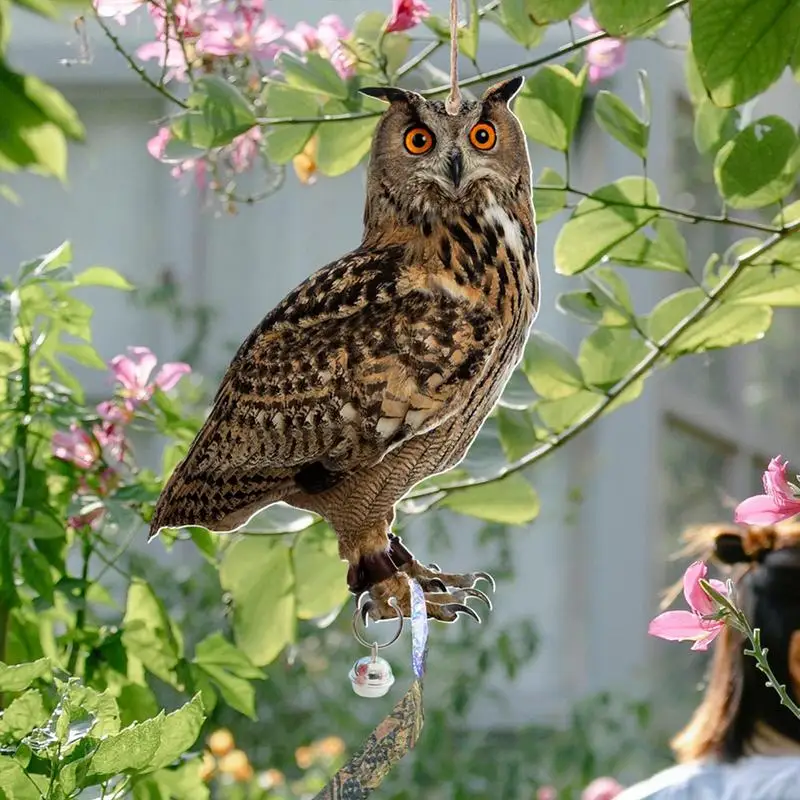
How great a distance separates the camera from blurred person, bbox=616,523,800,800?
4.71 feet

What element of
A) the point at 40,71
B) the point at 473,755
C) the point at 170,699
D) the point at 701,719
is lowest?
the point at 473,755

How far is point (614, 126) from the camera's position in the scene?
880mm

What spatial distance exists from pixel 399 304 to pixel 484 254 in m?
0.05

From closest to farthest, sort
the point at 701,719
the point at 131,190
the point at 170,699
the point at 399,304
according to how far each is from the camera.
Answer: the point at 399,304 → the point at 701,719 → the point at 170,699 → the point at 131,190

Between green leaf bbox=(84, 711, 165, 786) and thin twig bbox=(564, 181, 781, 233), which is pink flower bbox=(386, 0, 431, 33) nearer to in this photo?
thin twig bbox=(564, 181, 781, 233)

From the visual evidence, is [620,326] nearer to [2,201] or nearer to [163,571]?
[163,571]

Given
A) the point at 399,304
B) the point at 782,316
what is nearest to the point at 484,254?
the point at 399,304

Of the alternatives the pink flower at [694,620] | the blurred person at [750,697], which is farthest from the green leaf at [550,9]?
the blurred person at [750,697]

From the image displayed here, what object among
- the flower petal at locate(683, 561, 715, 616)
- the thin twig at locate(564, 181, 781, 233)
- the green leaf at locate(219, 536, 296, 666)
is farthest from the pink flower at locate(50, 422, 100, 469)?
the flower petal at locate(683, 561, 715, 616)

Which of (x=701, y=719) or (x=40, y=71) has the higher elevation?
(x=40, y=71)

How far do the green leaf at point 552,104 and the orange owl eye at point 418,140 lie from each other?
0.21 m

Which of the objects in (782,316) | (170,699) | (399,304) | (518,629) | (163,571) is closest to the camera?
(399,304)

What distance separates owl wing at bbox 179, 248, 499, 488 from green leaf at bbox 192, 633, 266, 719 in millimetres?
250

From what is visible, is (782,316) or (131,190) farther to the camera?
(782,316)
